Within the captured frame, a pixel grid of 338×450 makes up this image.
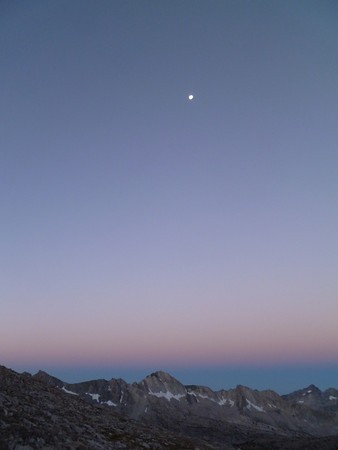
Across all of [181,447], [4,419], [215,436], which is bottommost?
[215,436]

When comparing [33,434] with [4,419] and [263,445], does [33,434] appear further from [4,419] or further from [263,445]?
[263,445]

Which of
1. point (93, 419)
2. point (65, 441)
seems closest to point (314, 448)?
point (93, 419)

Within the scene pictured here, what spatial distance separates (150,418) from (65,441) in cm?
18397

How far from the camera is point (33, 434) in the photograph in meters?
26.2

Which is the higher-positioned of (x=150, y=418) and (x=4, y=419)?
(x=4, y=419)

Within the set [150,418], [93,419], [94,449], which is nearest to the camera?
[94,449]

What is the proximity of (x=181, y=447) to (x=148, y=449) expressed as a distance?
7748mm

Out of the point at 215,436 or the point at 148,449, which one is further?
the point at 215,436

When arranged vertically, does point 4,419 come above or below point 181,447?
above

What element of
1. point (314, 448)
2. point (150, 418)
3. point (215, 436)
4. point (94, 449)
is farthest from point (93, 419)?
point (150, 418)

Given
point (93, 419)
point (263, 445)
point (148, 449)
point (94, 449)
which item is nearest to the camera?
point (94, 449)

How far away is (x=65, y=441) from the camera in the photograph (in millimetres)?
27812

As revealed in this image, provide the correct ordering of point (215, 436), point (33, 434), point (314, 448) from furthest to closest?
point (215, 436)
point (314, 448)
point (33, 434)

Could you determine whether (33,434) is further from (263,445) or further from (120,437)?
(263,445)
